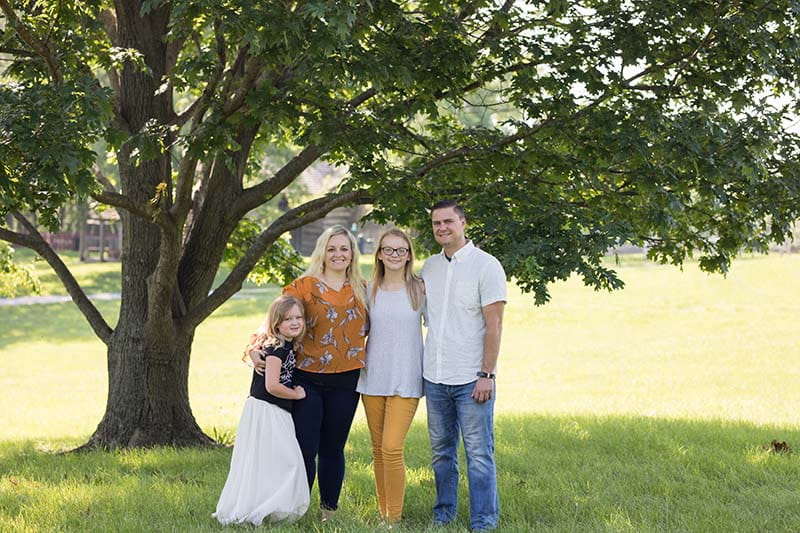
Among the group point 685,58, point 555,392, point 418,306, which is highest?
point 685,58

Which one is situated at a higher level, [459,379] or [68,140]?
Answer: [68,140]

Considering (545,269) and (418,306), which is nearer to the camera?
(418,306)

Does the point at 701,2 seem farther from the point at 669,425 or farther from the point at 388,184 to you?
the point at 669,425

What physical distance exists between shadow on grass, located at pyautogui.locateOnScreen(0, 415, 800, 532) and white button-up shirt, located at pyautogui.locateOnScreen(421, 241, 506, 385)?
3.38 ft

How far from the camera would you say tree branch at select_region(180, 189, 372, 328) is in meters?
8.93

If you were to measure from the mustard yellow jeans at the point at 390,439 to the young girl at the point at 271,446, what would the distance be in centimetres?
48

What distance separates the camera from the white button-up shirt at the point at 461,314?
557 cm

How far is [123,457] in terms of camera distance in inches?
341

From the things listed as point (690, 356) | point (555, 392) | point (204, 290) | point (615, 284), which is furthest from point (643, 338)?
point (615, 284)

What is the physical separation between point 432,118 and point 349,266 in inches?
121

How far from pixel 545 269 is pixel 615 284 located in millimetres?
534

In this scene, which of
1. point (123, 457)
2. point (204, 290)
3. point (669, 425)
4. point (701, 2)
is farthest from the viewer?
point (669, 425)

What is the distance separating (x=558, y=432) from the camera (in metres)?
10.4

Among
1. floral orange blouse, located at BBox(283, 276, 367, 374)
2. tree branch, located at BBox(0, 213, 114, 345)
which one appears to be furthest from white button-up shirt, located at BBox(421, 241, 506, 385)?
tree branch, located at BBox(0, 213, 114, 345)
